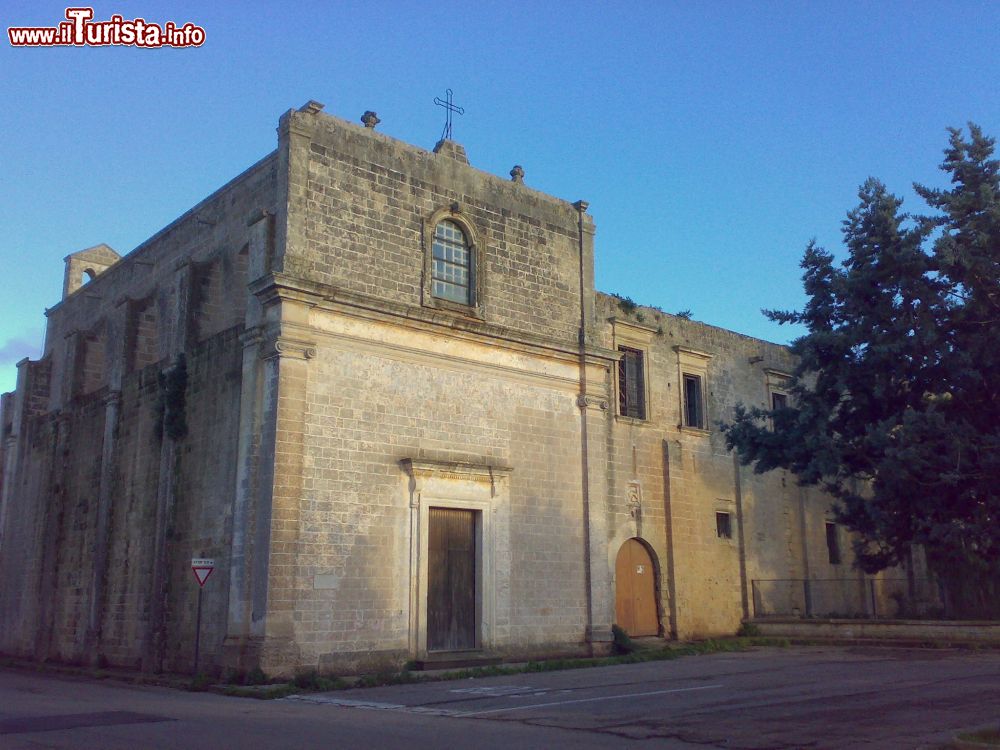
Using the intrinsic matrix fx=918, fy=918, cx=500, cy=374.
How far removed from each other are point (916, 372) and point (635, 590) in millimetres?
8122

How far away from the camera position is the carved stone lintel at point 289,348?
15969 mm

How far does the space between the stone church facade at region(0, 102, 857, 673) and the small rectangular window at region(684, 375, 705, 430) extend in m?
0.06

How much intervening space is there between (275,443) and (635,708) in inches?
298

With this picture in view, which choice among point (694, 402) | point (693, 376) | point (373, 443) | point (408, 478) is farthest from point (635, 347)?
Result: point (373, 443)

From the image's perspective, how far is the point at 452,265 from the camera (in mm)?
19266

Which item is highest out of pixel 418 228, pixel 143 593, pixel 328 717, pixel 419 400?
pixel 418 228

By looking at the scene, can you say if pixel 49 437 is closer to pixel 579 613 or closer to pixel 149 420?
pixel 149 420

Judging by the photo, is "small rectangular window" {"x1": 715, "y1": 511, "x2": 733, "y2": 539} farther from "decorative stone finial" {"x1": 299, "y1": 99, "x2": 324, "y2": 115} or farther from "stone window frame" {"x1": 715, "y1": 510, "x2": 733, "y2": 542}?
"decorative stone finial" {"x1": 299, "y1": 99, "x2": 324, "y2": 115}

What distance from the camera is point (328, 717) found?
1099 centimetres

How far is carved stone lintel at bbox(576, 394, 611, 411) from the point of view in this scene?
20.8 meters

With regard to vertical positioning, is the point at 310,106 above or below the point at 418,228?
above

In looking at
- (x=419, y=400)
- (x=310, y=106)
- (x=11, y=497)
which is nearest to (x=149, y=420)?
(x=419, y=400)

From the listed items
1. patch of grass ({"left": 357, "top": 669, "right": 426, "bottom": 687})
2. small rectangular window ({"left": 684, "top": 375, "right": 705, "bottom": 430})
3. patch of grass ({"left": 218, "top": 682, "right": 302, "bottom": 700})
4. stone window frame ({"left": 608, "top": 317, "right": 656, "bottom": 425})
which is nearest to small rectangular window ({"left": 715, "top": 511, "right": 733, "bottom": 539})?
small rectangular window ({"left": 684, "top": 375, "right": 705, "bottom": 430})

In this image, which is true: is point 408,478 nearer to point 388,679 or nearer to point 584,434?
point 388,679
